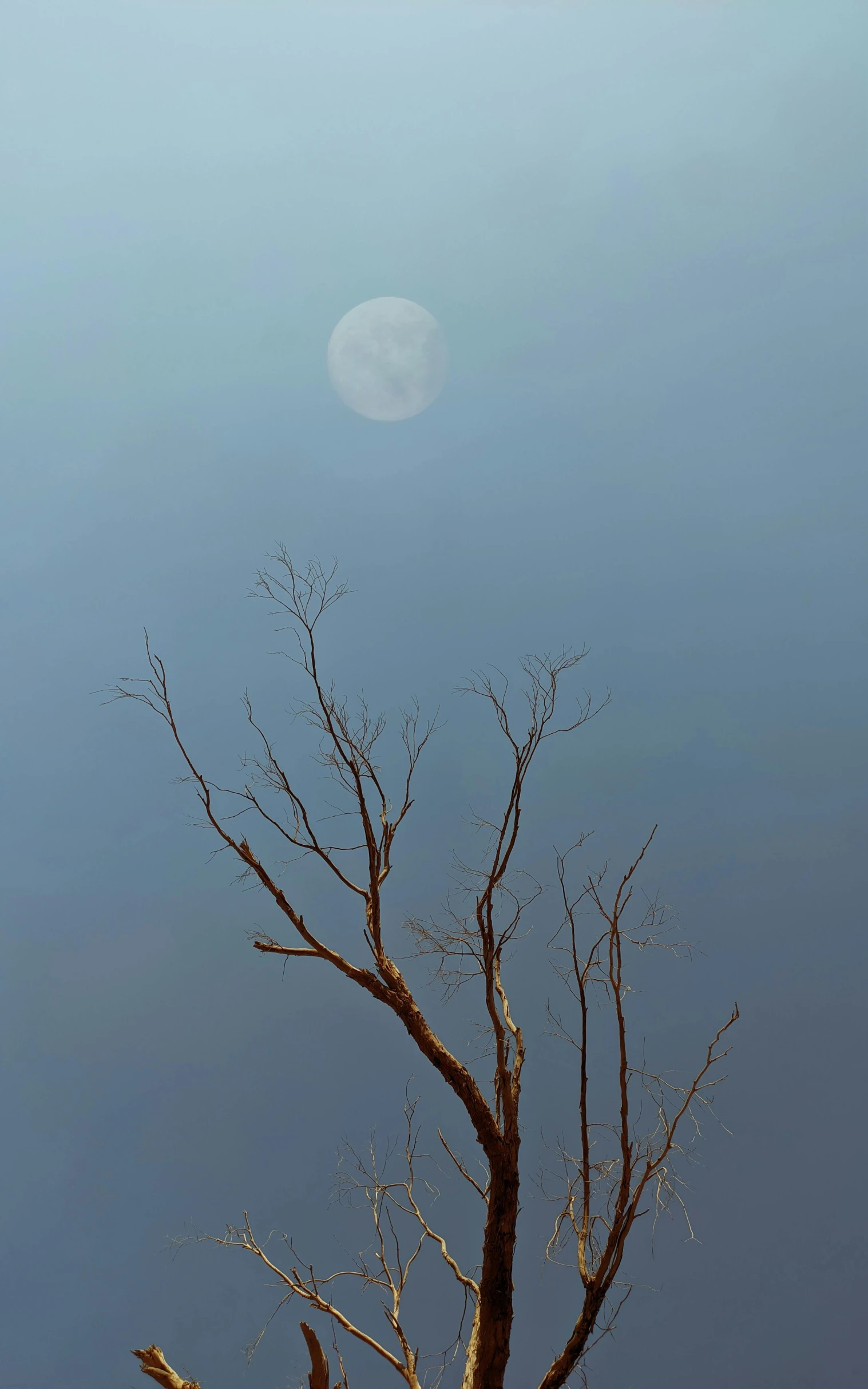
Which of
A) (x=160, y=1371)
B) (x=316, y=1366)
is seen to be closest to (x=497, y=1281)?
(x=316, y=1366)

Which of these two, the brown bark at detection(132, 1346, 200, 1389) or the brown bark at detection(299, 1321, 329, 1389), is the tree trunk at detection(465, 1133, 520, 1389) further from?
the brown bark at detection(132, 1346, 200, 1389)

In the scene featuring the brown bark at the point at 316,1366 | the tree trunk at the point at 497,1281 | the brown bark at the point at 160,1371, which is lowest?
the brown bark at the point at 160,1371

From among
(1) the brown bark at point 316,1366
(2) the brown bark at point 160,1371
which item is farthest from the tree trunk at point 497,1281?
(2) the brown bark at point 160,1371

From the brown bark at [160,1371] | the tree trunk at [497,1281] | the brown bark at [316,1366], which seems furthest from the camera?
the tree trunk at [497,1281]

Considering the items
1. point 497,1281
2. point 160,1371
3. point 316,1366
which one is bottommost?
point 160,1371

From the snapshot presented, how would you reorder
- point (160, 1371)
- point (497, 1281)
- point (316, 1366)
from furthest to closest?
1. point (497, 1281)
2. point (160, 1371)
3. point (316, 1366)

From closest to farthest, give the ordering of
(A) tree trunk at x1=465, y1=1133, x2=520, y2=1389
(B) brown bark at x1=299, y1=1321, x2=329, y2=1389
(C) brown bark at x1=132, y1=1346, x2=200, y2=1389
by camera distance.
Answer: (B) brown bark at x1=299, y1=1321, x2=329, y2=1389
(C) brown bark at x1=132, y1=1346, x2=200, y2=1389
(A) tree trunk at x1=465, y1=1133, x2=520, y2=1389

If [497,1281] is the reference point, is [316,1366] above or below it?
below

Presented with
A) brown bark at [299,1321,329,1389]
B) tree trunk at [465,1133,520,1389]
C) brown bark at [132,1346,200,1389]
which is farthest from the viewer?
tree trunk at [465,1133,520,1389]

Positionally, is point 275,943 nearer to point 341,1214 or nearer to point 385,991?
point 385,991

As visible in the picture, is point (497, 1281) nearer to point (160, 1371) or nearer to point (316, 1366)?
point (316, 1366)

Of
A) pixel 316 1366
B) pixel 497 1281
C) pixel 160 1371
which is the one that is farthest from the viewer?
pixel 497 1281

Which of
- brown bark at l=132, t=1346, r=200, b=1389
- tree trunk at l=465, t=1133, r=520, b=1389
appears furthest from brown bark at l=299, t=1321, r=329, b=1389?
tree trunk at l=465, t=1133, r=520, b=1389

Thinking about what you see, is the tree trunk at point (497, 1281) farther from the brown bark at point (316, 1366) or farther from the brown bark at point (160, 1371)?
the brown bark at point (160, 1371)
